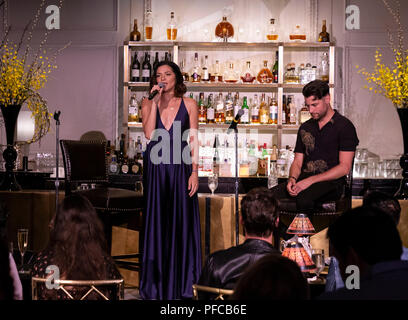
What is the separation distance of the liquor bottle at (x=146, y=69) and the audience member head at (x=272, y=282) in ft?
15.7

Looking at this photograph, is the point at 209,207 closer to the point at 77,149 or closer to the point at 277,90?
the point at 77,149

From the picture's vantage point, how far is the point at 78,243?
2018 millimetres

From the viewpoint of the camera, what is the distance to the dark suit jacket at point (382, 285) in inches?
53.9

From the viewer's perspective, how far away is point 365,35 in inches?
233

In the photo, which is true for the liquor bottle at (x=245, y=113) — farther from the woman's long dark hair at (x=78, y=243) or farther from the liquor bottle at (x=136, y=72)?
the woman's long dark hair at (x=78, y=243)

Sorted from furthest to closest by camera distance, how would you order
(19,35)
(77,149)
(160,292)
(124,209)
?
(19,35) → (77,149) → (124,209) → (160,292)

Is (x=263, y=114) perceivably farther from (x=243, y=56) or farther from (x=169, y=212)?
(x=169, y=212)

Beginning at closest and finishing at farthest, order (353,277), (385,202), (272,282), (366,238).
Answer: (272,282) → (366,238) → (353,277) → (385,202)

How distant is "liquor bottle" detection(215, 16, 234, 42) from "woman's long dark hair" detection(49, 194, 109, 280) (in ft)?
13.5

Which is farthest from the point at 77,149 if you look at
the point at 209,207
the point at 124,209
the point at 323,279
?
the point at 323,279

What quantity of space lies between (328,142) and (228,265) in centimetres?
192

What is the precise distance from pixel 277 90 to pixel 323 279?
11.8 ft

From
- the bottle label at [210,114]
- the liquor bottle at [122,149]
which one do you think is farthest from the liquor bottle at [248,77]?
the liquor bottle at [122,149]

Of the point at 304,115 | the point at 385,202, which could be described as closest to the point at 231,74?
the point at 304,115
